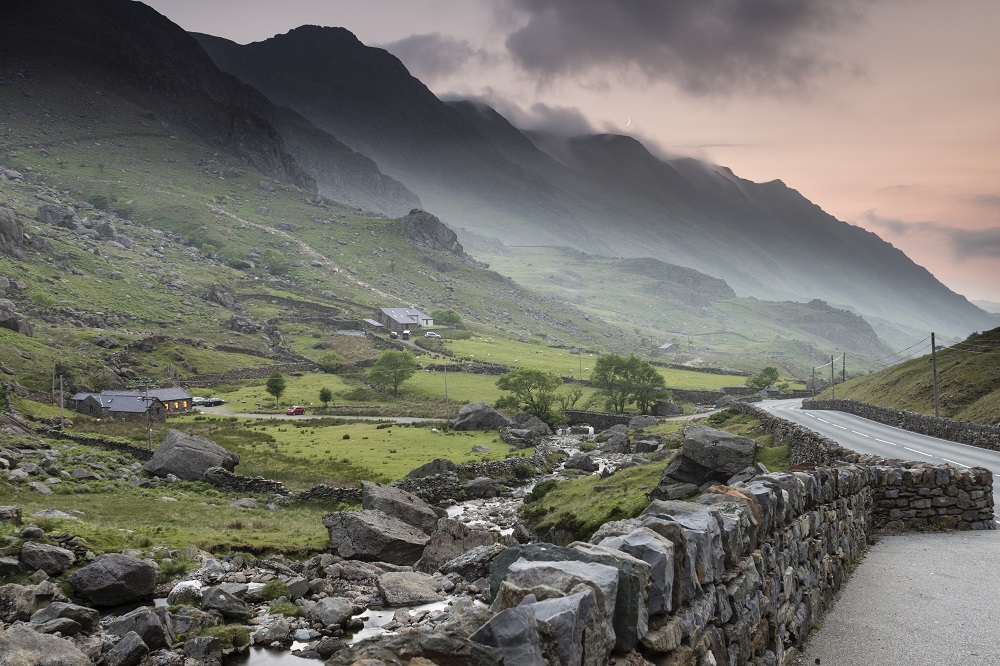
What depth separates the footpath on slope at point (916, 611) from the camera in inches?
492

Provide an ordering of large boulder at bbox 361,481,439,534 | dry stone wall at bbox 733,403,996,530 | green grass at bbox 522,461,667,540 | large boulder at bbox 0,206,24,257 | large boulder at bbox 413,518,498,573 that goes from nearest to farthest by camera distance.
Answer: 1. dry stone wall at bbox 733,403,996,530
2. large boulder at bbox 413,518,498,573
3. green grass at bbox 522,461,667,540
4. large boulder at bbox 361,481,439,534
5. large boulder at bbox 0,206,24,257

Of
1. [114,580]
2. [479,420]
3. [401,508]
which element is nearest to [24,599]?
[114,580]

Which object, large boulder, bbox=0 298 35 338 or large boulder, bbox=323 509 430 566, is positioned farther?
large boulder, bbox=0 298 35 338

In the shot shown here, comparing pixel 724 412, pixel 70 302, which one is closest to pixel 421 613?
pixel 724 412

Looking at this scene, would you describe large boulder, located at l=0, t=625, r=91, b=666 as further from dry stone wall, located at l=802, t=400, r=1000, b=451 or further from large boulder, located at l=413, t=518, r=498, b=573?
dry stone wall, located at l=802, t=400, r=1000, b=451

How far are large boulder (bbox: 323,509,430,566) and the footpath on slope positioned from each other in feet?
75.2

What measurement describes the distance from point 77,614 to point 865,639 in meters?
23.2

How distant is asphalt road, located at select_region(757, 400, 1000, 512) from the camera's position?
39375 millimetres

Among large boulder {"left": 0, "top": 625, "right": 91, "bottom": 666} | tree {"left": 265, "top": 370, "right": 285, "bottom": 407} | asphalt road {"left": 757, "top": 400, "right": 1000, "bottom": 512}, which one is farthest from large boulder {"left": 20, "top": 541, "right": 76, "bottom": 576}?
tree {"left": 265, "top": 370, "right": 285, "bottom": 407}

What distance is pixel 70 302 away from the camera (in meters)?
164

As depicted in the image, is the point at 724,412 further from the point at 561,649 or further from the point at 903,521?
the point at 561,649

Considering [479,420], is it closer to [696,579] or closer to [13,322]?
[13,322]

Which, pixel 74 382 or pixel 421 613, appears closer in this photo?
pixel 421 613

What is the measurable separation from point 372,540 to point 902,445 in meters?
35.7
